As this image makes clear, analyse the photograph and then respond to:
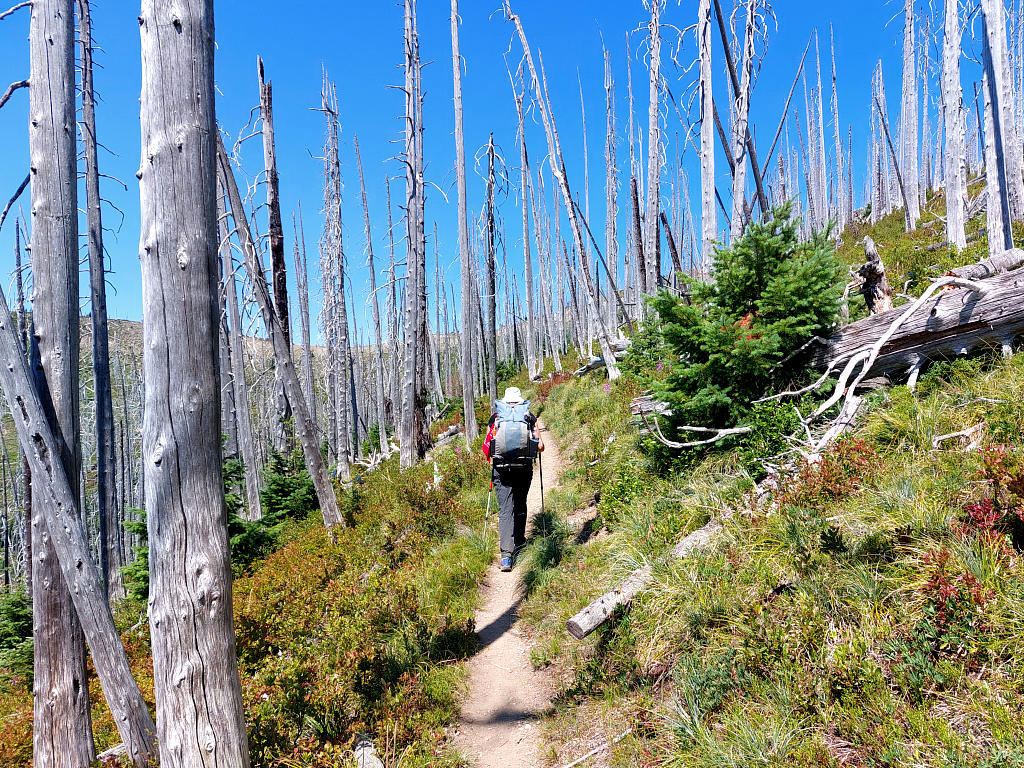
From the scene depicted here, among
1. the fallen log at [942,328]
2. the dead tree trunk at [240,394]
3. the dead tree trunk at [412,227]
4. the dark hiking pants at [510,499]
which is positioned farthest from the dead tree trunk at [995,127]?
the dead tree trunk at [240,394]

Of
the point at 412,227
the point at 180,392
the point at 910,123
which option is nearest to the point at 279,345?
the point at 412,227

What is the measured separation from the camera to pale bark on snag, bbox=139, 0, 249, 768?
81.2 inches

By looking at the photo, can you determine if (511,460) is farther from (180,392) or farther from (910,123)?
(910,123)

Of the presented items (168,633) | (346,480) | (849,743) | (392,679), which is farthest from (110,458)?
(849,743)

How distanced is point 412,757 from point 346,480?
1247cm

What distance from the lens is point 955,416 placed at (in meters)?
3.75

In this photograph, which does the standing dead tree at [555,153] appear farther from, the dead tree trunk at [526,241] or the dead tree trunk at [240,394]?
the dead tree trunk at [240,394]

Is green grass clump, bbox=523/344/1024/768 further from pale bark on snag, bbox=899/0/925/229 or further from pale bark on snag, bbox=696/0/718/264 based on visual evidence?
pale bark on snag, bbox=899/0/925/229

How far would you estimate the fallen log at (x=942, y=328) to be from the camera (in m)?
4.38

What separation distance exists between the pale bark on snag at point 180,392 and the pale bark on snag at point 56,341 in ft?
5.18

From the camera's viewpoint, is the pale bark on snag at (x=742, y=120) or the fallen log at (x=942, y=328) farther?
the pale bark on snag at (x=742, y=120)

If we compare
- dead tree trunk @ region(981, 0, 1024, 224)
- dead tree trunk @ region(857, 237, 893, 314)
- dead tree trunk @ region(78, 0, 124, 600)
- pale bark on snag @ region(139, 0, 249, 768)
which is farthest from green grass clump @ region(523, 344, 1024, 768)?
dead tree trunk @ region(78, 0, 124, 600)

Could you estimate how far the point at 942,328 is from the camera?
4574 mm

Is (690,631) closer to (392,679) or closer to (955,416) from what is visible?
(392,679)
